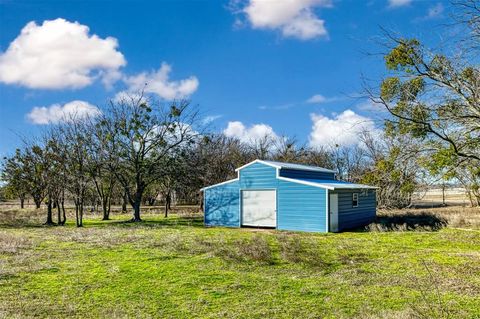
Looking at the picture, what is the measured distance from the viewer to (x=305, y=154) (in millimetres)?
38344

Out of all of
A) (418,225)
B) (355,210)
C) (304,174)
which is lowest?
(418,225)

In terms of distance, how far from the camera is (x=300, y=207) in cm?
1805

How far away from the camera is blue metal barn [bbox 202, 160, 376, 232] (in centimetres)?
1753

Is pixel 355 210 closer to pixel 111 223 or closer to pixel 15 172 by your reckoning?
pixel 111 223

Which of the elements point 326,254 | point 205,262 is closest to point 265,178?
point 326,254

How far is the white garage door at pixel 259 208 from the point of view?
19.1m

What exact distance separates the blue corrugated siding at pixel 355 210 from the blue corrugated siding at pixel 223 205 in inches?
206

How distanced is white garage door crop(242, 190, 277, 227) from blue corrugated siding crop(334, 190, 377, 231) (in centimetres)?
314

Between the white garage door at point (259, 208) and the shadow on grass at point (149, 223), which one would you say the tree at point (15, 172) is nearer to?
the shadow on grass at point (149, 223)

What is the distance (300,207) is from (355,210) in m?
3.86

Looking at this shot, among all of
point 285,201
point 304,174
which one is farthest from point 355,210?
point 285,201

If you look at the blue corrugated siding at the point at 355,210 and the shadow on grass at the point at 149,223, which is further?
the shadow on grass at the point at 149,223

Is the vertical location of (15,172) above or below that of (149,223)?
above

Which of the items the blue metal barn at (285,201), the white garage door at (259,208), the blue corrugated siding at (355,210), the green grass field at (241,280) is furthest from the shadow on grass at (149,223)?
the green grass field at (241,280)
